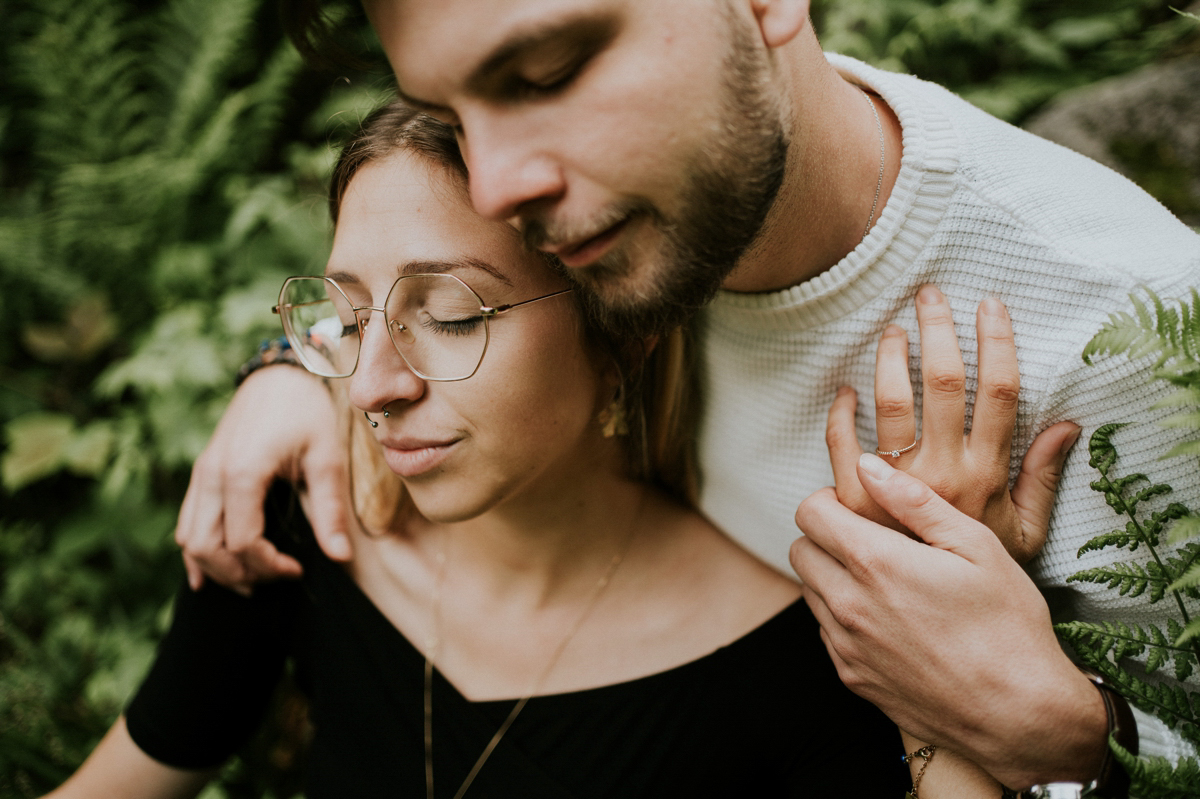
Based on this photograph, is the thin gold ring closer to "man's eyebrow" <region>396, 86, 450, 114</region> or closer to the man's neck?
the man's neck

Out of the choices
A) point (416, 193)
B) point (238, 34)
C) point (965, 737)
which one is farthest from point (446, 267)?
point (238, 34)

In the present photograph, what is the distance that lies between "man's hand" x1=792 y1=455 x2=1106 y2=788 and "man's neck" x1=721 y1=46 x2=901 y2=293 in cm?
46

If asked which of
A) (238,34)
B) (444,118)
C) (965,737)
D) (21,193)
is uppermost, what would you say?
(444,118)

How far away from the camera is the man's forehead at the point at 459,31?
3.59ft

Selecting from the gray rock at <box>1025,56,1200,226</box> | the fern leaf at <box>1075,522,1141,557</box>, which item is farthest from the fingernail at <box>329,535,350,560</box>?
the gray rock at <box>1025,56,1200,226</box>

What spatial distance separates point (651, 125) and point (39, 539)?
160 inches

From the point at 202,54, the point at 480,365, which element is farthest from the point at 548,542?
the point at 202,54

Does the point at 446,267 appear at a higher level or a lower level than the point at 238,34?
higher

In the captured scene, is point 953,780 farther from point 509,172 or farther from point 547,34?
point 547,34

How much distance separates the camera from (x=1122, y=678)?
122cm

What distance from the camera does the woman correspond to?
149 cm

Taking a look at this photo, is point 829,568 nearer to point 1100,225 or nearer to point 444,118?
point 1100,225

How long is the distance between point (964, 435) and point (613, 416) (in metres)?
0.78

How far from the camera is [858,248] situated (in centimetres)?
150
